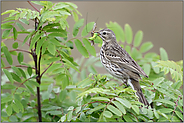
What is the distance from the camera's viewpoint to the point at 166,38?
7.08 meters

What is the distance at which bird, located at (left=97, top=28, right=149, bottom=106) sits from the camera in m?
2.86

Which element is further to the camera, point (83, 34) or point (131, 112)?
point (83, 34)

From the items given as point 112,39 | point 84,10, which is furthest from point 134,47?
point 84,10

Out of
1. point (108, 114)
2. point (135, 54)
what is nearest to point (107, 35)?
point (135, 54)

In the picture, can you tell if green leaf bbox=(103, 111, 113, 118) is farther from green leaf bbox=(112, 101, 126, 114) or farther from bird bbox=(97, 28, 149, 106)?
bird bbox=(97, 28, 149, 106)

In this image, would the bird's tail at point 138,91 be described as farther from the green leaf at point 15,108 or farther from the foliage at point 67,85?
the green leaf at point 15,108

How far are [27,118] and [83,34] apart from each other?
1.35m

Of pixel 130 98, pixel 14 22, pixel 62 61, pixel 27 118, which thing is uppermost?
pixel 14 22

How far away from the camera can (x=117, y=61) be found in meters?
3.13

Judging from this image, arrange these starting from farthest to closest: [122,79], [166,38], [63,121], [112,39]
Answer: [166,38]
[112,39]
[122,79]
[63,121]

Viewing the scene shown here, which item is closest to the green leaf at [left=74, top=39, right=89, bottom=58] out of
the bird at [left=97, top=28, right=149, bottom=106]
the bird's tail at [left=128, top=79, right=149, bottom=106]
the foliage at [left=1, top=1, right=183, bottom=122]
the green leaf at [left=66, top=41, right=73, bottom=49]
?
the foliage at [left=1, top=1, right=183, bottom=122]

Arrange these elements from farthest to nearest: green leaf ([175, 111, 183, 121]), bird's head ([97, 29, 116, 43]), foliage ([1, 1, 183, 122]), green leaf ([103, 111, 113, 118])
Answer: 1. bird's head ([97, 29, 116, 43])
2. green leaf ([175, 111, 183, 121])
3. foliage ([1, 1, 183, 122])
4. green leaf ([103, 111, 113, 118])

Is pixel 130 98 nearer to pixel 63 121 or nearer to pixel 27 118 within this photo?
pixel 63 121

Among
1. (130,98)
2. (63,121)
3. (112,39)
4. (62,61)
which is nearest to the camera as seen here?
(63,121)
